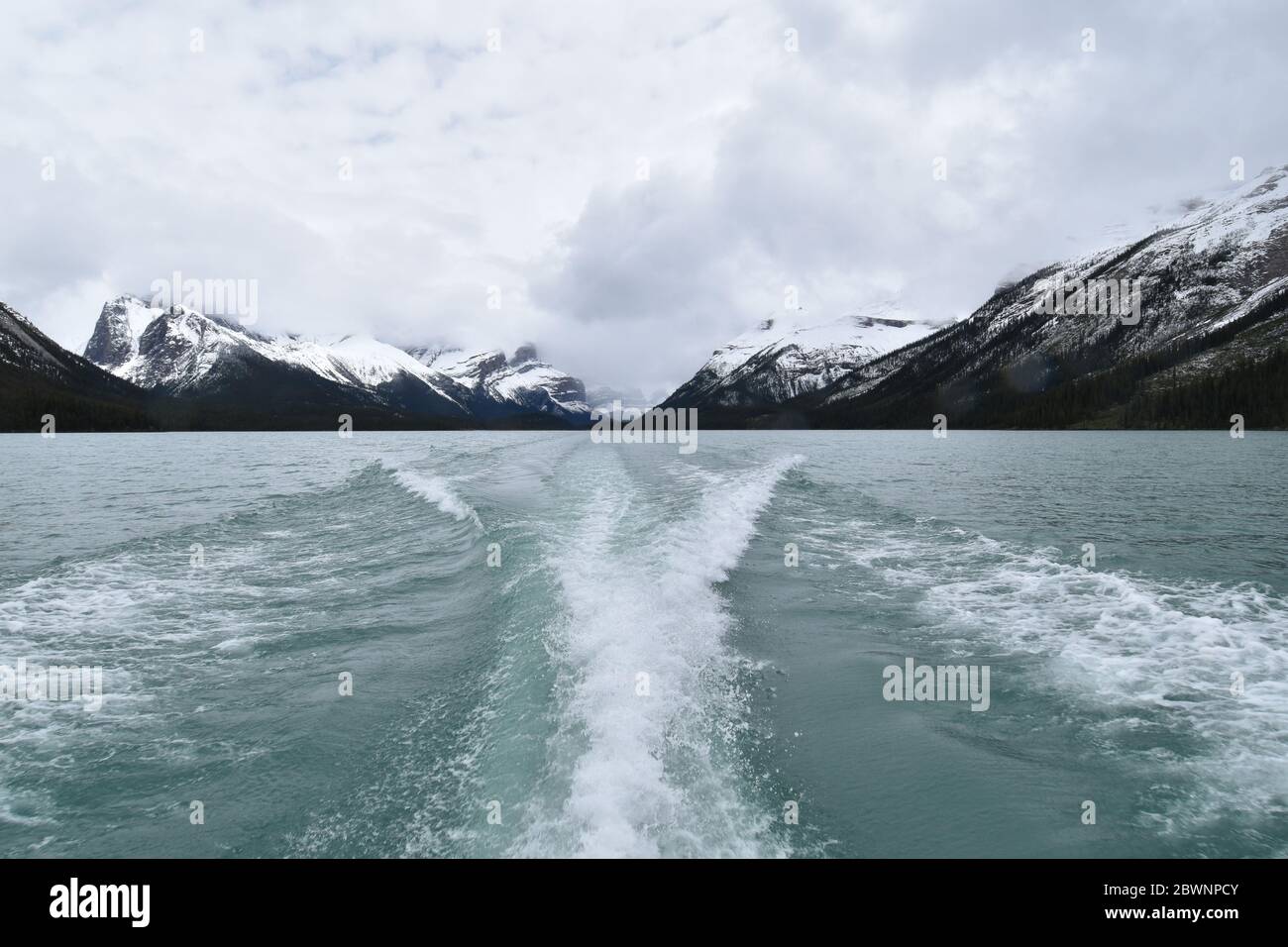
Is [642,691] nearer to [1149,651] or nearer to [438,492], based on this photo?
[1149,651]

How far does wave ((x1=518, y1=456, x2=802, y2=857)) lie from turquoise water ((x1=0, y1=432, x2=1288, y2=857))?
45mm

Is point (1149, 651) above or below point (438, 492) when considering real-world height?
below

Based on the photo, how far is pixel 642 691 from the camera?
923 centimetres

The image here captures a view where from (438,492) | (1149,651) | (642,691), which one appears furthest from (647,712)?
(438,492)

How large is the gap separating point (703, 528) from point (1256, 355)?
192701 millimetres

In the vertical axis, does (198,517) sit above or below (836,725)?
above

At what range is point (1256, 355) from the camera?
14912 centimetres

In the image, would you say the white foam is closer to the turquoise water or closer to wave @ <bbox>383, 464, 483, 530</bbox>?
wave @ <bbox>383, 464, 483, 530</bbox>

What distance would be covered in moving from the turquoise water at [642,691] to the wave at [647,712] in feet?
0.15

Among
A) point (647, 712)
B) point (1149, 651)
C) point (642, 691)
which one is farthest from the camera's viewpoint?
point (1149, 651)

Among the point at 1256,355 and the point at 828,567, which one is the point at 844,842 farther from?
the point at 1256,355

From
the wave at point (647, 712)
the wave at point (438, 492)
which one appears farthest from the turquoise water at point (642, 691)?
the wave at point (438, 492)

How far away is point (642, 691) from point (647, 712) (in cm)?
65

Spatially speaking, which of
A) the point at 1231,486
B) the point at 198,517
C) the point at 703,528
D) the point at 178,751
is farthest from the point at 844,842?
the point at 1231,486
